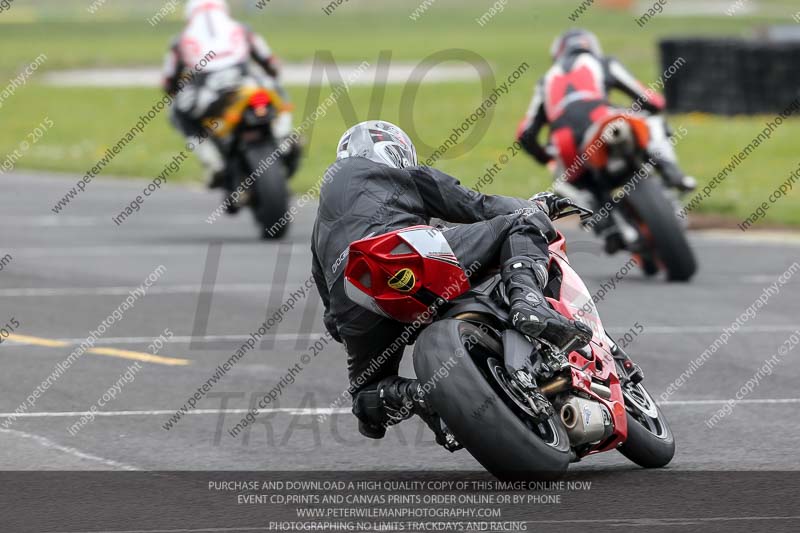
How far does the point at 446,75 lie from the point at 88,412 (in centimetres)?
2953

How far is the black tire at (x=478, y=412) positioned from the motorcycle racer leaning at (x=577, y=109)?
6.87 metres

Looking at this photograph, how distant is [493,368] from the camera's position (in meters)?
6.16

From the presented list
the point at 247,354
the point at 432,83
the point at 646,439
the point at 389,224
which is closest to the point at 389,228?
the point at 389,224

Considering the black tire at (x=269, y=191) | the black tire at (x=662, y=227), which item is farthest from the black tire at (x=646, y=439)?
the black tire at (x=269, y=191)

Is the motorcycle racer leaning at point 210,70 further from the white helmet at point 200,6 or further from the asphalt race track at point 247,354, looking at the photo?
the asphalt race track at point 247,354

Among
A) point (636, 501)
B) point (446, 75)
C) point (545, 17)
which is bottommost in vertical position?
point (545, 17)

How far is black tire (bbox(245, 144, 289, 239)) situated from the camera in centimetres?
1477

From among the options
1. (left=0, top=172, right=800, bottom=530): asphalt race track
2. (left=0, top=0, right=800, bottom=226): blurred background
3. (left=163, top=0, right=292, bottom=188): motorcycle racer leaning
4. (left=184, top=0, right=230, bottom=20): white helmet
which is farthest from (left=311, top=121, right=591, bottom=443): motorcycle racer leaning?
(left=0, top=0, right=800, bottom=226): blurred background

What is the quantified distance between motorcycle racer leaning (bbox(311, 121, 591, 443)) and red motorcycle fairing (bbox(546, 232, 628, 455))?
0.65ft

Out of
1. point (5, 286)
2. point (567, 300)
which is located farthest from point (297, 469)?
point (5, 286)

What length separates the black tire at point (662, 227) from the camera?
1220cm

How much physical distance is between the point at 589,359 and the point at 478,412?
79 cm

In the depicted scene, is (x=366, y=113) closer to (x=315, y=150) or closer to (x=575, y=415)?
(x=315, y=150)

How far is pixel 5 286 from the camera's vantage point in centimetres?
1297
